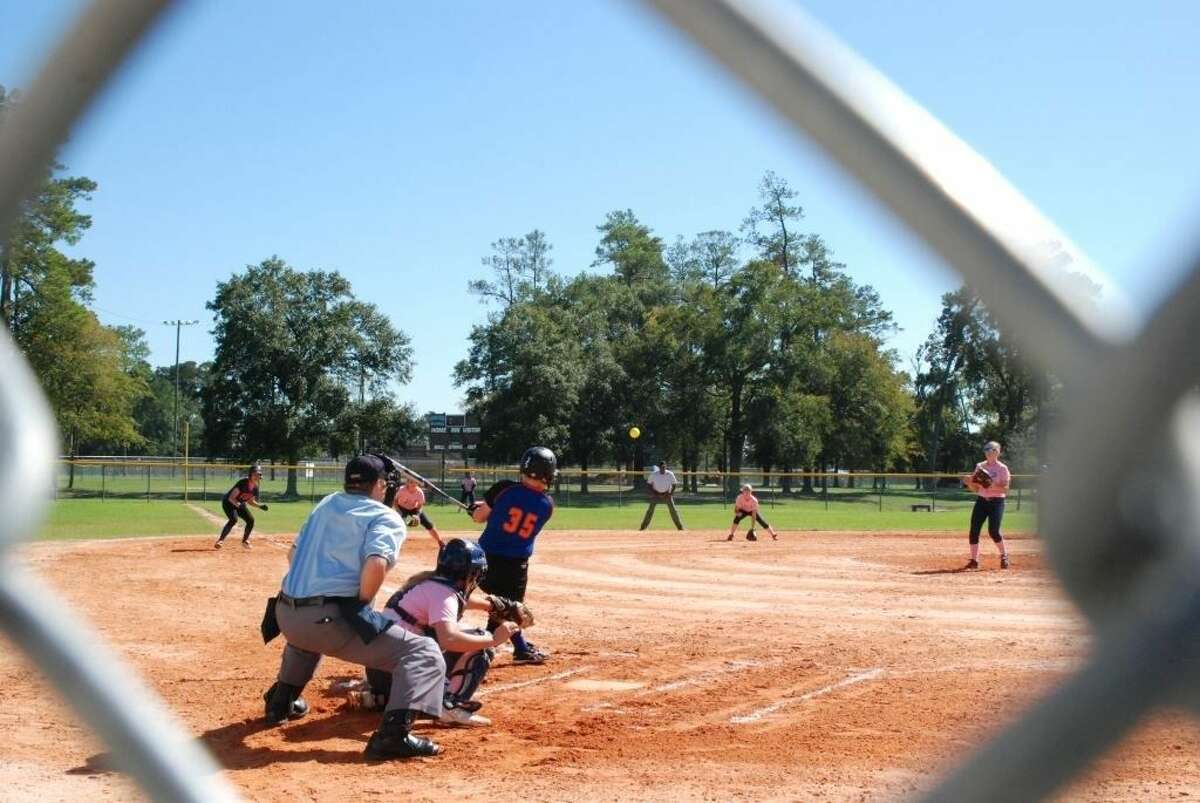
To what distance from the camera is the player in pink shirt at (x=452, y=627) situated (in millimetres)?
6809

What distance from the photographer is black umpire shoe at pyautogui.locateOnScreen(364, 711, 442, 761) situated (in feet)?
19.9

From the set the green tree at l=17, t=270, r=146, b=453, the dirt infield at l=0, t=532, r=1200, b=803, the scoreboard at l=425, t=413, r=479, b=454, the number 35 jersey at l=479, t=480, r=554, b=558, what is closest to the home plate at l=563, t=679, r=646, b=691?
the dirt infield at l=0, t=532, r=1200, b=803

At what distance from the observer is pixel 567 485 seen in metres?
55.9

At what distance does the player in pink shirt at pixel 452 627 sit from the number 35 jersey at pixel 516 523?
1.85 m

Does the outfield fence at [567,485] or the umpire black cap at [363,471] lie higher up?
the umpire black cap at [363,471]

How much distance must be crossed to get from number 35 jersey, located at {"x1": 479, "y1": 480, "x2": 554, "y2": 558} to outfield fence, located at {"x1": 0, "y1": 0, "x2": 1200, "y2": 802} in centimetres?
806

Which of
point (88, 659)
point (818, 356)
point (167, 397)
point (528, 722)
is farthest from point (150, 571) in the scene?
point (167, 397)

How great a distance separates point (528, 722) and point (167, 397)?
405 ft

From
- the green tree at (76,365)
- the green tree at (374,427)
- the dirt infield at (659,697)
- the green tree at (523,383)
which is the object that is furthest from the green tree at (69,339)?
the green tree at (523,383)

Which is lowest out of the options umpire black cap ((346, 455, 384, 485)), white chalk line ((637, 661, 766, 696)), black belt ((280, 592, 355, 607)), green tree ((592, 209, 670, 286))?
white chalk line ((637, 661, 766, 696))

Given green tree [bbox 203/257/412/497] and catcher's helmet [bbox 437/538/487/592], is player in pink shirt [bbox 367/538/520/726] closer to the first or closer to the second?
catcher's helmet [bbox 437/538/487/592]

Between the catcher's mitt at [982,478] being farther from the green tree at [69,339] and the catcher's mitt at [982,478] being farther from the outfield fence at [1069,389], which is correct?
the outfield fence at [1069,389]

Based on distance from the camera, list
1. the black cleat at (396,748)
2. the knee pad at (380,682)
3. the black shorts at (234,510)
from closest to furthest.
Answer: the black cleat at (396,748)
the knee pad at (380,682)
the black shorts at (234,510)

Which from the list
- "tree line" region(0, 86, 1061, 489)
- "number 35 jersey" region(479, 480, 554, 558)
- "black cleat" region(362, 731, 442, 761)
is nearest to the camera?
"black cleat" region(362, 731, 442, 761)
